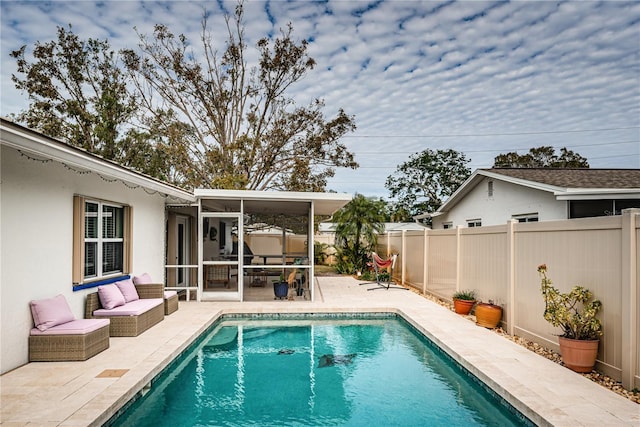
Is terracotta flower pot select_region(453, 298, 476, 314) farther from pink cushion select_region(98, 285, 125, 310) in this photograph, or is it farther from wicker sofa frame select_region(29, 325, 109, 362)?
wicker sofa frame select_region(29, 325, 109, 362)

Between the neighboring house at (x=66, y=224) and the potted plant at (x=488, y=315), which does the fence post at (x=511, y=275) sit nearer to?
the potted plant at (x=488, y=315)

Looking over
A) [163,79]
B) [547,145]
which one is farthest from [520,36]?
[547,145]

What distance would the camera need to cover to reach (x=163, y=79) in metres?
21.3

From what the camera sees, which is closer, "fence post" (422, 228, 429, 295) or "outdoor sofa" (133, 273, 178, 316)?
"outdoor sofa" (133, 273, 178, 316)

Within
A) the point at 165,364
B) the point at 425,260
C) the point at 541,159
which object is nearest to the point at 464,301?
the point at 425,260

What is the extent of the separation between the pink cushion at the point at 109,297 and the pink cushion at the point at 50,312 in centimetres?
100

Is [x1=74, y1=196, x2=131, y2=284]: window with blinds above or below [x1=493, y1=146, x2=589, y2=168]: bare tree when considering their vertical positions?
below

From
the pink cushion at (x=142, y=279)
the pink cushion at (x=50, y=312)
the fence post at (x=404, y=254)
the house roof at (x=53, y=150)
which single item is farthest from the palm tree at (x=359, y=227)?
the pink cushion at (x=50, y=312)

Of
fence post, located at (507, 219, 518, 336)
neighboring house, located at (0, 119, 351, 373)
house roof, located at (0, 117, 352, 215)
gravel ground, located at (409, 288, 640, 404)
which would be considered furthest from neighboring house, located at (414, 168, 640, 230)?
house roof, located at (0, 117, 352, 215)

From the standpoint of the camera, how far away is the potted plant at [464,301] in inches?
332

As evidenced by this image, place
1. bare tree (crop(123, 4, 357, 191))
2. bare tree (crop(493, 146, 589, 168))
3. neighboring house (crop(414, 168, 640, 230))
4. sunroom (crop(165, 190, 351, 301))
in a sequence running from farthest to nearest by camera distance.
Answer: bare tree (crop(493, 146, 589, 168)) < bare tree (crop(123, 4, 357, 191)) < sunroom (crop(165, 190, 351, 301)) < neighboring house (crop(414, 168, 640, 230))

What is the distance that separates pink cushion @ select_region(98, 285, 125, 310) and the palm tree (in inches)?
425

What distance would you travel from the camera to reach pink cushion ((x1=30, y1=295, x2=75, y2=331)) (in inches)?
201

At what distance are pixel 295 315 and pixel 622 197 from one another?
7.49 metres
